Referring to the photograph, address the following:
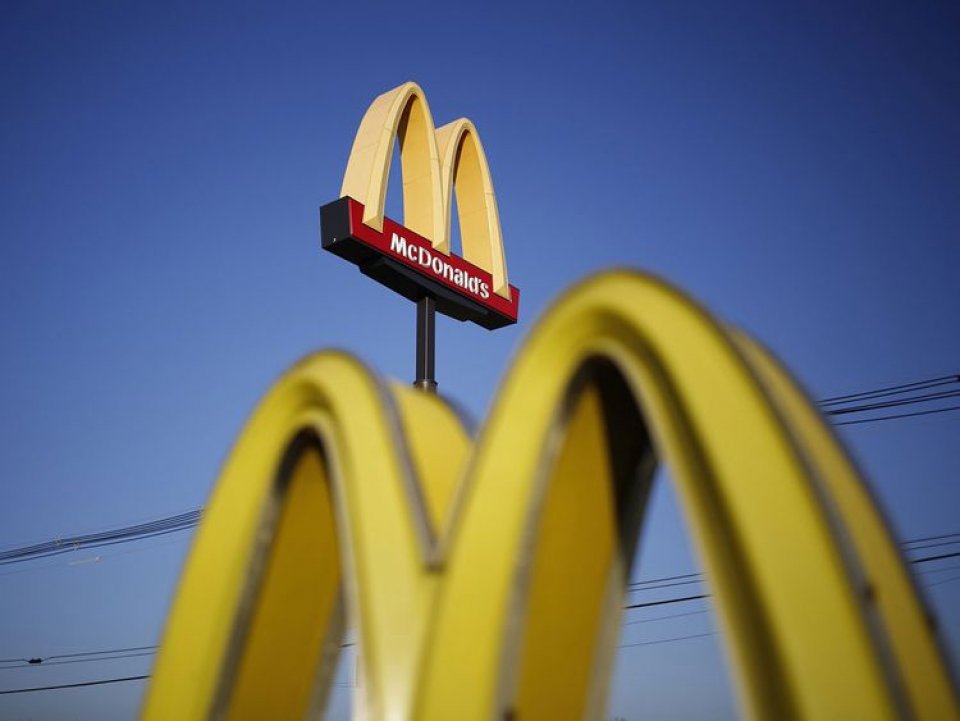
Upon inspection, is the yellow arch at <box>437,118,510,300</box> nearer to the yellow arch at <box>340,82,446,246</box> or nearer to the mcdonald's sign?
the yellow arch at <box>340,82,446,246</box>

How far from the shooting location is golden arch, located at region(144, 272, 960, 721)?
5.45 metres

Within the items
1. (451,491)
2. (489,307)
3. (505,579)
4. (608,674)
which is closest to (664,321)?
(505,579)

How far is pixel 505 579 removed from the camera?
7.35 meters

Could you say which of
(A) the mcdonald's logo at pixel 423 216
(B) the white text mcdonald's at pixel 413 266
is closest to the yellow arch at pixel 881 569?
(B) the white text mcdonald's at pixel 413 266

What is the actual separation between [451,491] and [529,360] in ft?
5.69

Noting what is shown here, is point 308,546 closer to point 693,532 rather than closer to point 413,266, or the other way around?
point 693,532

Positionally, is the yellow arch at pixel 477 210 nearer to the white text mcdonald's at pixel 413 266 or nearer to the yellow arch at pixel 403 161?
the white text mcdonald's at pixel 413 266

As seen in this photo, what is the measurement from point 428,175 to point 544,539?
13.9 metres

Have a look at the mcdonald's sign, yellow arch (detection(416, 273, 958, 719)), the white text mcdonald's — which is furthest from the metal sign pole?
yellow arch (detection(416, 273, 958, 719))

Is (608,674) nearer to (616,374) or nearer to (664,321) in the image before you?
(616,374)

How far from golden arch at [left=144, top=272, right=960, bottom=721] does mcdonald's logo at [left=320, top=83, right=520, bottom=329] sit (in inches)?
408

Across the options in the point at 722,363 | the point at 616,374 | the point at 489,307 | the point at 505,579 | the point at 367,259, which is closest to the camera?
the point at 722,363

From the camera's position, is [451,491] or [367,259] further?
[367,259]

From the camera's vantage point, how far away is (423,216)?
21.3 m
